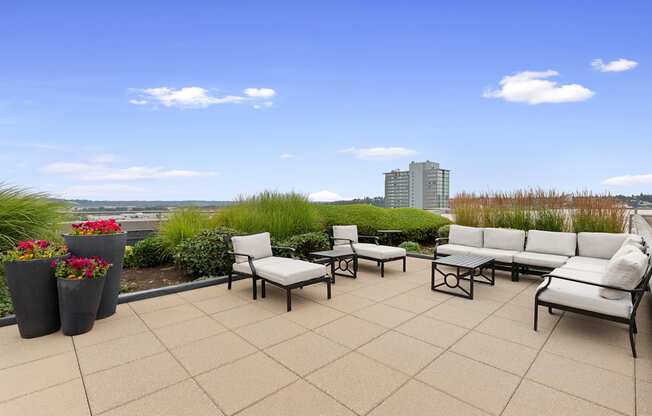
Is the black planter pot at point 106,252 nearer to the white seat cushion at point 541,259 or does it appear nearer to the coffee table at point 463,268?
the coffee table at point 463,268

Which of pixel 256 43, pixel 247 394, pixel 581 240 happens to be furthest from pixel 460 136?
pixel 247 394

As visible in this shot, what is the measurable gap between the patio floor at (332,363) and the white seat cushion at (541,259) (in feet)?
3.49

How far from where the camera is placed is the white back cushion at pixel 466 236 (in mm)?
5755

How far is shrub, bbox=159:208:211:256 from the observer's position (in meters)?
5.80

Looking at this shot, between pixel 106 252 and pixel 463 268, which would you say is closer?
pixel 106 252

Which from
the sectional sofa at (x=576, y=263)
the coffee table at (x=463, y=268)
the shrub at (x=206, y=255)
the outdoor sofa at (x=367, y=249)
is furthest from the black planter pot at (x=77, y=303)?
the sectional sofa at (x=576, y=263)

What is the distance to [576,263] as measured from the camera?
4242mm

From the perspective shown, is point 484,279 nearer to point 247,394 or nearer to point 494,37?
point 247,394

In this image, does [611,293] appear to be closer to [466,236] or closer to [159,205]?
[466,236]

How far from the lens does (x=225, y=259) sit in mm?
5137

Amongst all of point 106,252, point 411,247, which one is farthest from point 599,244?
point 106,252

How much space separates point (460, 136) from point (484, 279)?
20.3 ft

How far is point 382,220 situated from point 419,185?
20.1ft

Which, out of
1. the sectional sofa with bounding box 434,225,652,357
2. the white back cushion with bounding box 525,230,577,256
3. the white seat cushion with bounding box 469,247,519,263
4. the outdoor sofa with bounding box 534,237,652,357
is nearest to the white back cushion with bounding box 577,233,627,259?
the sectional sofa with bounding box 434,225,652,357
